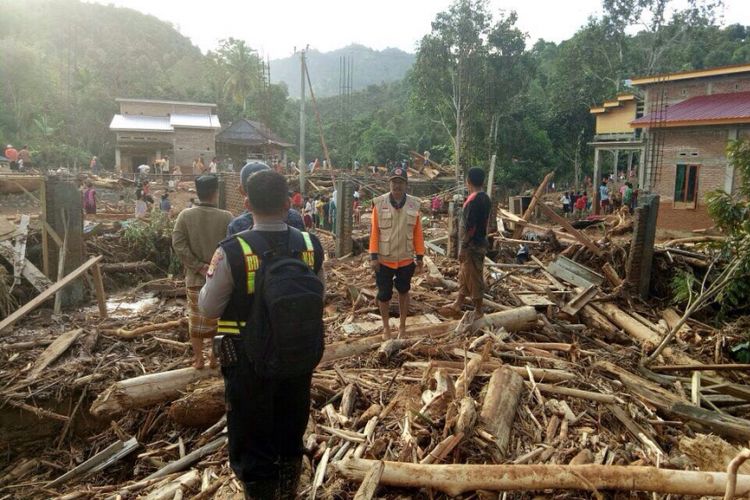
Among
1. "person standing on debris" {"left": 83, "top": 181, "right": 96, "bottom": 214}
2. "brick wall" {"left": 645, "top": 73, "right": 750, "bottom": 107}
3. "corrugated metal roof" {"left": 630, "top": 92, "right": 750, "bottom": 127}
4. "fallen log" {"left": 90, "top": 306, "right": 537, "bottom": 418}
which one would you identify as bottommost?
"fallen log" {"left": 90, "top": 306, "right": 537, "bottom": 418}

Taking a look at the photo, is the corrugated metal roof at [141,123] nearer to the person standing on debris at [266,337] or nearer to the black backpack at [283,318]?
the person standing on debris at [266,337]

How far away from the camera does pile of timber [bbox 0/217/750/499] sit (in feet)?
9.95

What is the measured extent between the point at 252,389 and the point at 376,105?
69549 millimetres

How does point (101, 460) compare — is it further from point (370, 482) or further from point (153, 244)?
point (153, 244)

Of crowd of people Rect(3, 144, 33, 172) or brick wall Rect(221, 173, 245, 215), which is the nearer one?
brick wall Rect(221, 173, 245, 215)

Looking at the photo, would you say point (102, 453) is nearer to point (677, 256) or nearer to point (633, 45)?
point (677, 256)

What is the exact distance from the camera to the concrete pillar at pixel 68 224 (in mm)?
8953

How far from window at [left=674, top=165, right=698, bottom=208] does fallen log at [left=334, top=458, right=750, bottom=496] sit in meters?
20.0

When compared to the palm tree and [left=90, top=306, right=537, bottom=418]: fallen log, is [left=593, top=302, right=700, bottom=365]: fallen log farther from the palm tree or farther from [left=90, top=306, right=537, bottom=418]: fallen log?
the palm tree

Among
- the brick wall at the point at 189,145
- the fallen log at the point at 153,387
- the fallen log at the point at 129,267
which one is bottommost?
the fallen log at the point at 129,267


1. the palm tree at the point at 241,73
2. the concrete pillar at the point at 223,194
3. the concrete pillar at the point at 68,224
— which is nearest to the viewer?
the concrete pillar at the point at 68,224

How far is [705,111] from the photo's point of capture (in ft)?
63.3

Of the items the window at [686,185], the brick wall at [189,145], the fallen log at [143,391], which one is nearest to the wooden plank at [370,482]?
the fallen log at [143,391]

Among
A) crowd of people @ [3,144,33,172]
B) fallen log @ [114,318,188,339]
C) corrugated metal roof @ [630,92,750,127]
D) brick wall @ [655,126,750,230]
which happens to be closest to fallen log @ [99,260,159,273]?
fallen log @ [114,318,188,339]
